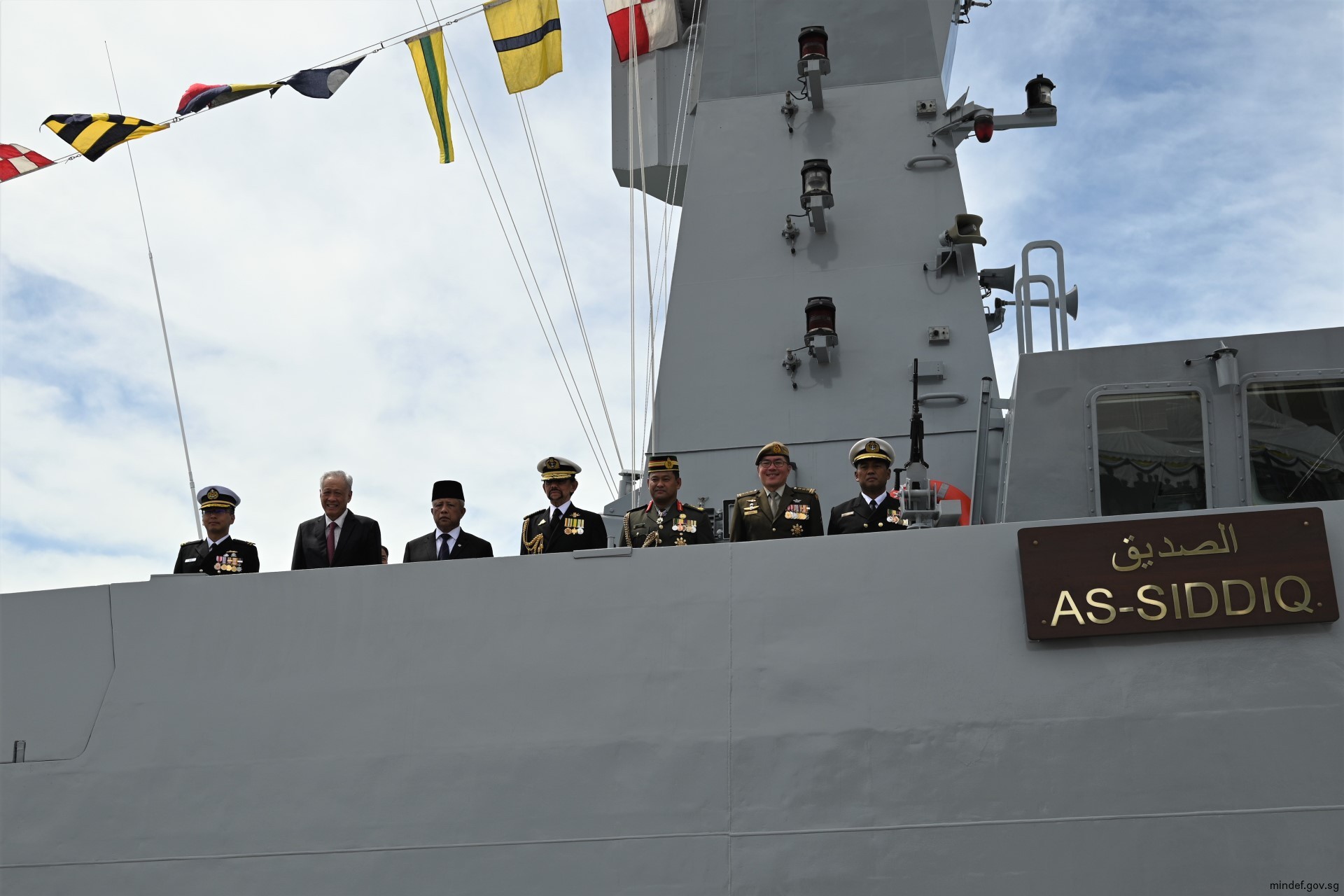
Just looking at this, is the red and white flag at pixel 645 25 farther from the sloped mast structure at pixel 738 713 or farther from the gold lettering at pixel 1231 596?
the gold lettering at pixel 1231 596

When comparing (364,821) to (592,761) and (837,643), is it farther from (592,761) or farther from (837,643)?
(837,643)

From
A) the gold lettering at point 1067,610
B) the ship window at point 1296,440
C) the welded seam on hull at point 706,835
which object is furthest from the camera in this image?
the ship window at point 1296,440

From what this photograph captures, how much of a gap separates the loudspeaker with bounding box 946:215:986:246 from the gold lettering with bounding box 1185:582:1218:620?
10.1 ft

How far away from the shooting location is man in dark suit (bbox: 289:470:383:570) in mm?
4867

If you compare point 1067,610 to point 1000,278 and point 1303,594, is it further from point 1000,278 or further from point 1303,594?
point 1000,278

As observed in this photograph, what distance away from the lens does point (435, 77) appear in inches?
275

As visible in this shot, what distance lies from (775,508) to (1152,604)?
5.07 ft

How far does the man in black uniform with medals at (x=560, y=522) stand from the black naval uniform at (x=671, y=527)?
0.50 ft

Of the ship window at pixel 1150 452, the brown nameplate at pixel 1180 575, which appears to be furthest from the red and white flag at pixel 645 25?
the brown nameplate at pixel 1180 575

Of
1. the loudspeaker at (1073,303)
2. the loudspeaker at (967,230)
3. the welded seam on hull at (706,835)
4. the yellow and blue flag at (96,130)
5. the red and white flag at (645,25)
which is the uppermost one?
the red and white flag at (645,25)

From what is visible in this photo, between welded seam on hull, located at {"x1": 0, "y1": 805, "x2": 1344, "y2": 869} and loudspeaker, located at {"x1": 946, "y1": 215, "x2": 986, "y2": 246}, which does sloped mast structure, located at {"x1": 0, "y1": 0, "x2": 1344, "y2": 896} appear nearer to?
welded seam on hull, located at {"x1": 0, "y1": 805, "x2": 1344, "y2": 869}

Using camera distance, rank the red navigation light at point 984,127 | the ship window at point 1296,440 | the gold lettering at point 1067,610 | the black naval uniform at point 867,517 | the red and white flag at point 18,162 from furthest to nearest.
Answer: the red navigation light at point 984,127
the red and white flag at point 18,162
the black naval uniform at point 867,517
the ship window at point 1296,440
the gold lettering at point 1067,610

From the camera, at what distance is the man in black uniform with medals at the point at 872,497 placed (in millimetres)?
4574

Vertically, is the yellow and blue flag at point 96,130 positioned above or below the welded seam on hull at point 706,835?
above
